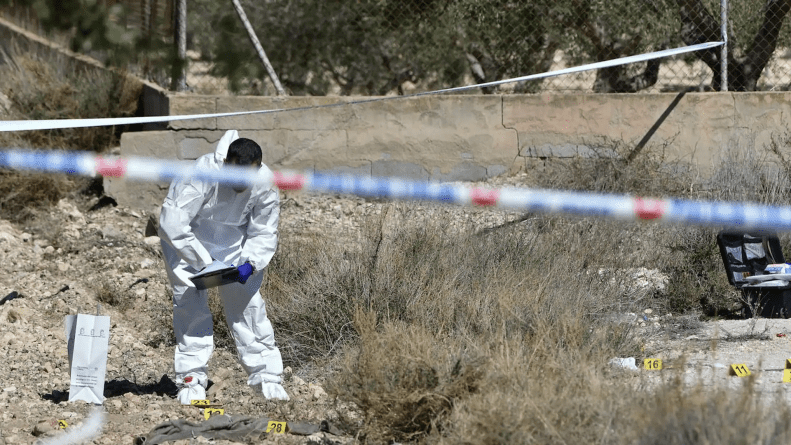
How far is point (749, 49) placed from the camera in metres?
10.6

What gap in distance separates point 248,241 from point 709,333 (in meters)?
3.22

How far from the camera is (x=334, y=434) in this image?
5082 millimetres

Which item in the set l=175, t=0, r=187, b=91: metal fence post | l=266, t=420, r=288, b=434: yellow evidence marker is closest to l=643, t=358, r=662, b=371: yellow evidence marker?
l=266, t=420, r=288, b=434: yellow evidence marker

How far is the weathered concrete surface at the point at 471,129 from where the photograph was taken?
9.96 metres

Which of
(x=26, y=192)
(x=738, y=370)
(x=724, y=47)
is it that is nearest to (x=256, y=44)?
(x=26, y=192)

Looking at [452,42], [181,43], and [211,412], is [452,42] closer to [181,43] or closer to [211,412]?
[181,43]

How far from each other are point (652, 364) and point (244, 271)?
2313mm

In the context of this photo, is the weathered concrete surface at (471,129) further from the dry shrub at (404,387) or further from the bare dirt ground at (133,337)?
the dry shrub at (404,387)

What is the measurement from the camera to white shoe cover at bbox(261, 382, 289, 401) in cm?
591

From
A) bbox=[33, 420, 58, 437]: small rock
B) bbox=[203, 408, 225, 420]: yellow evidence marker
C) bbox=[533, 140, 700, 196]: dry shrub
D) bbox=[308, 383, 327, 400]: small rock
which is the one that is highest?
bbox=[533, 140, 700, 196]: dry shrub

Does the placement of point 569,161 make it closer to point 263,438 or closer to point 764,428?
point 263,438

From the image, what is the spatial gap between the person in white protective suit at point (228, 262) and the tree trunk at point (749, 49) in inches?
237

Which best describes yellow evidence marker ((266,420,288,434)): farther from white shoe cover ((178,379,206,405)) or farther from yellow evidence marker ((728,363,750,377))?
yellow evidence marker ((728,363,750,377))

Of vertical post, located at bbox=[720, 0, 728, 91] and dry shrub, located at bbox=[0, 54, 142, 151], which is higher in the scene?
vertical post, located at bbox=[720, 0, 728, 91]
